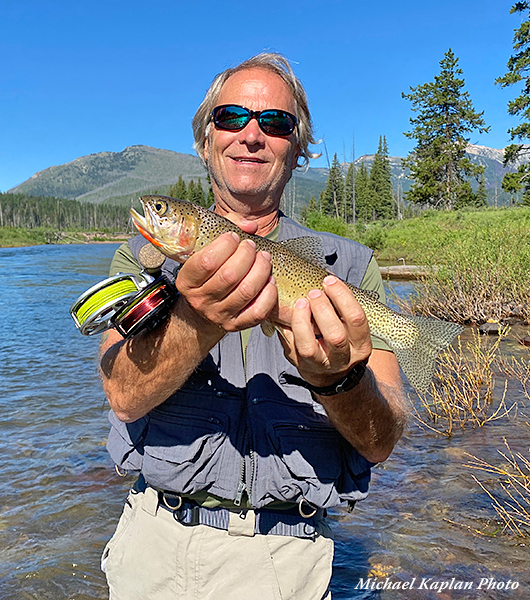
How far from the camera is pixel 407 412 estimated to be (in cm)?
268

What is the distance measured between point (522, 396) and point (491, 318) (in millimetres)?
5103

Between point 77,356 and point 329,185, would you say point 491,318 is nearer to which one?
point 77,356

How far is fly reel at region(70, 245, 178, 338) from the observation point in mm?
2230

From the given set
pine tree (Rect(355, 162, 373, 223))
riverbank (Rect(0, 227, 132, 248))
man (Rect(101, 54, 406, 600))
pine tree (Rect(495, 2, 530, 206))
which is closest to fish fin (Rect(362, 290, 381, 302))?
man (Rect(101, 54, 406, 600))

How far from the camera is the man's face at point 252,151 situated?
10.3 ft

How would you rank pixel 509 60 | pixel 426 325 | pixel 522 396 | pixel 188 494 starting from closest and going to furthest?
pixel 188 494 < pixel 426 325 < pixel 522 396 < pixel 509 60

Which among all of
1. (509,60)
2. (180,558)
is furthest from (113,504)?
(509,60)

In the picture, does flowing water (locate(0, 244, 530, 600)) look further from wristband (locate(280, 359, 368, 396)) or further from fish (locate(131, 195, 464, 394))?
wristband (locate(280, 359, 368, 396))

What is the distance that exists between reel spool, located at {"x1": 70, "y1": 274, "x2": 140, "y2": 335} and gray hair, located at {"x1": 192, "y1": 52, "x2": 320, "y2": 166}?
1588 millimetres

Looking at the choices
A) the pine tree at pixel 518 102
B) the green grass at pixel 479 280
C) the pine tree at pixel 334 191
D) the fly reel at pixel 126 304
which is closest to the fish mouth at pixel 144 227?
the fly reel at pixel 126 304

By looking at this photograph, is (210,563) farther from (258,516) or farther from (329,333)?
(329,333)

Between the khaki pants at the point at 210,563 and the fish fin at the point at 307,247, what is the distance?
4.49 feet

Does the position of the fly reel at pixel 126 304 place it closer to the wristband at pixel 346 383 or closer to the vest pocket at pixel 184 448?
the vest pocket at pixel 184 448

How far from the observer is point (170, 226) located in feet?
8.45
